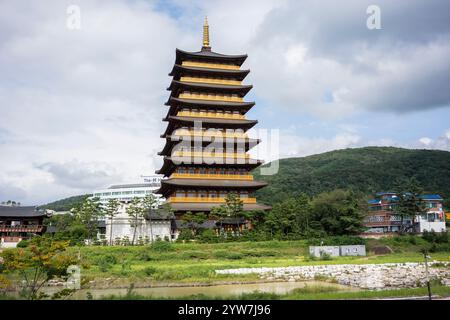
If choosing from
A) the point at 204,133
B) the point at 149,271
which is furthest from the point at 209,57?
the point at 149,271

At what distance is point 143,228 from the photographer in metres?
46.1

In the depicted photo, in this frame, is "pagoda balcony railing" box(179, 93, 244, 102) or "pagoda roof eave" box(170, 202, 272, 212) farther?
"pagoda balcony railing" box(179, 93, 244, 102)

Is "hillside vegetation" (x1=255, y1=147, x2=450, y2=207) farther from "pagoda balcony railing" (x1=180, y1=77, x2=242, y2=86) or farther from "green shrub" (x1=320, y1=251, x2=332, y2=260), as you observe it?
"green shrub" (x1=320, y1=251, x2=332, y2=260)

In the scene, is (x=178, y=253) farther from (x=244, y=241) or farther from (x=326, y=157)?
(x=326, y=157)

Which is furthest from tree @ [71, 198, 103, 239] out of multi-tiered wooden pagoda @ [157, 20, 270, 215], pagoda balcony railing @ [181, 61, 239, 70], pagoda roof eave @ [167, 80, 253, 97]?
pagoda balcony railing @ [181, 61, 239, 70]

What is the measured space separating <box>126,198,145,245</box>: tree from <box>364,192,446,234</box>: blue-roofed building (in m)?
31.9

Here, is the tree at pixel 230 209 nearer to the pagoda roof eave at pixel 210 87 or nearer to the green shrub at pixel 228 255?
the green shrub at pixel 228 255

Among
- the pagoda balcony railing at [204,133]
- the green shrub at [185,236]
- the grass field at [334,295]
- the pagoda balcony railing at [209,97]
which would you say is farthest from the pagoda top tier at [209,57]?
the grass field at [334,295]

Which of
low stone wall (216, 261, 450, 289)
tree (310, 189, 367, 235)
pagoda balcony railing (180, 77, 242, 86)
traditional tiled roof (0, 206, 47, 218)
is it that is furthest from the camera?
pagoda balcony railing (180, 77, 242, 86)

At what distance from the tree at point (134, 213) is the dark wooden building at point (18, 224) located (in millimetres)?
13787

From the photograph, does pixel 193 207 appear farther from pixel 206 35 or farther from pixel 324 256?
pixel 206 35

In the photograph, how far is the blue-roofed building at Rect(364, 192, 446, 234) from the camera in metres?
56.0

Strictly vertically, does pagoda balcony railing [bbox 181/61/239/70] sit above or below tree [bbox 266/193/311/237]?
above
